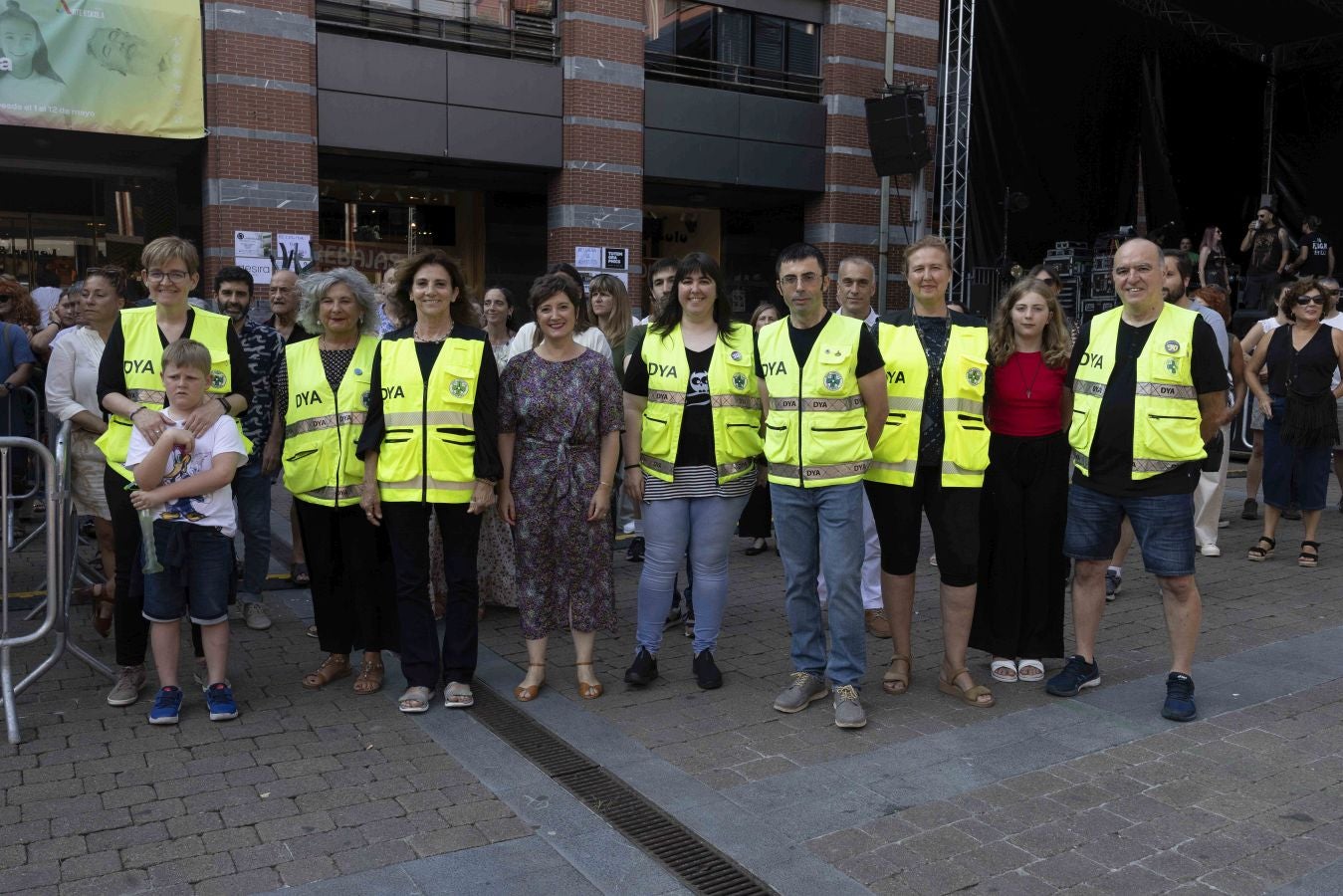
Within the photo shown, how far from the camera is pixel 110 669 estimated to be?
518cm

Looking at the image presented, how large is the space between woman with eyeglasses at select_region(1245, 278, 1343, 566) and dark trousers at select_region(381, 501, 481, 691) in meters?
5.96

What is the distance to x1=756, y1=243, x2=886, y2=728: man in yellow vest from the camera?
457 cm

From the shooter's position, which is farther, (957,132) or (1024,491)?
(957,132)

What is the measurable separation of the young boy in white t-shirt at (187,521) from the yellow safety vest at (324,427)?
0.31 meters

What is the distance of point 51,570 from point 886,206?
18.7 meters

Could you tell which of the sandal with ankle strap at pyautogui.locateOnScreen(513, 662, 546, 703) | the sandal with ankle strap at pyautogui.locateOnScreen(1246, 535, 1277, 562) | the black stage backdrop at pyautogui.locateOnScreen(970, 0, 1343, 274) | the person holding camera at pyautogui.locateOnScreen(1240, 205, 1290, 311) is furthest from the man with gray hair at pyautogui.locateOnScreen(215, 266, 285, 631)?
the person holding camera at pyautogui.locateOnScreen(1240, 205, 1290, 311)

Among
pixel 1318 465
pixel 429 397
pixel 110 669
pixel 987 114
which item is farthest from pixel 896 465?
pixel 987 114

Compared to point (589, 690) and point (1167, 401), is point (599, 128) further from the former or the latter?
point (1167, 401)

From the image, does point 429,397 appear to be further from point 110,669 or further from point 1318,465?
point 1318,465

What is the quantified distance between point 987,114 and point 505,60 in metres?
8.77

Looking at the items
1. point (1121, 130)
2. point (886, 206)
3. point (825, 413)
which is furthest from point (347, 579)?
point (1121, 130)

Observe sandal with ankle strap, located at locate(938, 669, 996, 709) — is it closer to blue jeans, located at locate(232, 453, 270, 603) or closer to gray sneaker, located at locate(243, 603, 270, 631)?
gray sneaker, located at locate(243, 603, 270, 631)

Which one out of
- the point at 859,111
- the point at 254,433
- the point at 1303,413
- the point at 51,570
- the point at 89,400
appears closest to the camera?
the point at 51,570

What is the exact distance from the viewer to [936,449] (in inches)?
190
